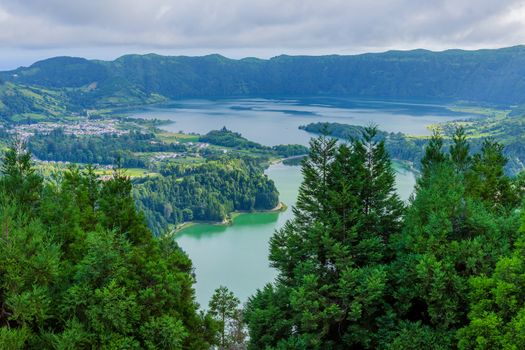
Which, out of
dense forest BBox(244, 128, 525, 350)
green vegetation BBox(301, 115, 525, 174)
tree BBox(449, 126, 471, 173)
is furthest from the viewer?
green vegetation BBox(301, 115, 525, 174)

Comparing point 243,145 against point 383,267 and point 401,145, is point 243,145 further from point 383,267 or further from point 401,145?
point 383,267

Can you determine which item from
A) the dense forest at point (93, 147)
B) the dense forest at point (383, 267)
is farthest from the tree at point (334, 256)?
the dense forest at point (93, 147)

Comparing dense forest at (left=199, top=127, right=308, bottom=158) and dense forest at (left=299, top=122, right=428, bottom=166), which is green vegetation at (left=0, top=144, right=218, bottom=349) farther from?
dense forest at (left=199, top=127, right=308, bottom=158)

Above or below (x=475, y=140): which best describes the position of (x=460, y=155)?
above

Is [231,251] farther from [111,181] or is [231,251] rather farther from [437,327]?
[437,327]

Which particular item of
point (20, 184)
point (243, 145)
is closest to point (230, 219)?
point (243, 145)

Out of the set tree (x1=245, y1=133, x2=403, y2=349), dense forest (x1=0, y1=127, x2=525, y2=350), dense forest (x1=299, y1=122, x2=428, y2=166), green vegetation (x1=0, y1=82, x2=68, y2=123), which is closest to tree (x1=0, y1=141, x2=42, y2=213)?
dense forest (x1=0, y1=127, x2=525, y2=350)
